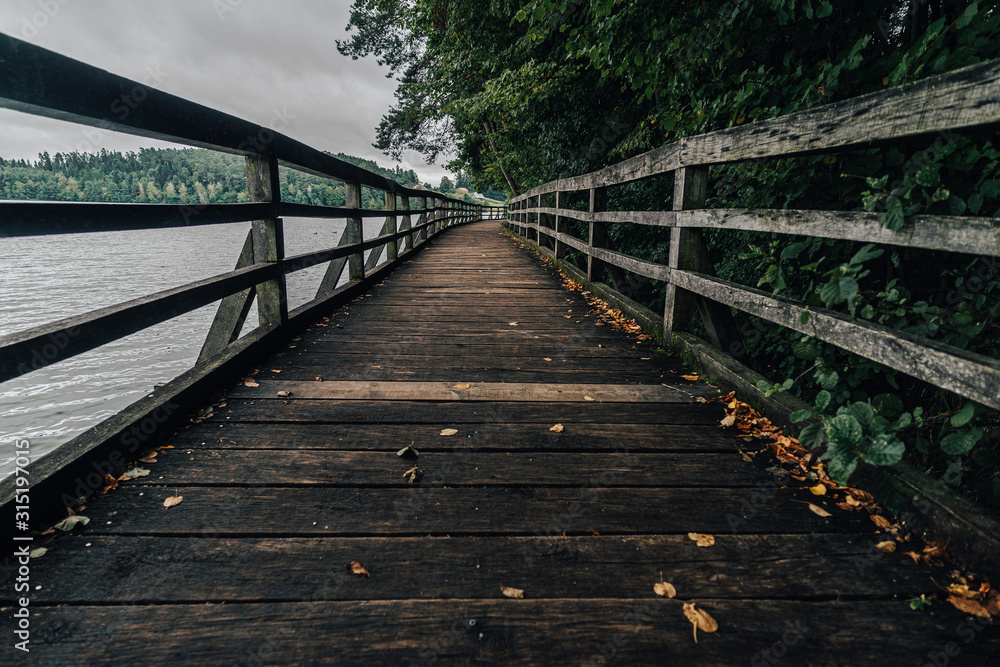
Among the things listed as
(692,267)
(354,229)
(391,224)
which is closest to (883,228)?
(692,267)

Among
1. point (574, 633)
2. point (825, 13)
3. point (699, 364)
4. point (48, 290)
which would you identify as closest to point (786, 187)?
point (825, 13)

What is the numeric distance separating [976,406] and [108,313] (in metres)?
2.85

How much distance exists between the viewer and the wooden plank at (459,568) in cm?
134

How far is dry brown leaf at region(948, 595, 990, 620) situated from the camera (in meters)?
1.27

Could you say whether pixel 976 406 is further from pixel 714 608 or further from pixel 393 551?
pixel 393 551

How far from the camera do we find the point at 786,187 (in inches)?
115

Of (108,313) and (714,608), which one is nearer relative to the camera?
(714,608)

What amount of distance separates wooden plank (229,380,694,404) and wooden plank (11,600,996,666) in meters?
1.32

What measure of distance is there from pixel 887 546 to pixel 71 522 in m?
2.43

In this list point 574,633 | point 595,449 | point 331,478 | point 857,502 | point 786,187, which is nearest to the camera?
point 574,633

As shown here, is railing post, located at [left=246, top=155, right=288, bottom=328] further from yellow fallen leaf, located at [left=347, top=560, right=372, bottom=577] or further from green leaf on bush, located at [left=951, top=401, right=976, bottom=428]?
green leaf on bush, located at [left=951, top=401, right=976, bottom=428]

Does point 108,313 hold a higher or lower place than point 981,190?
lower

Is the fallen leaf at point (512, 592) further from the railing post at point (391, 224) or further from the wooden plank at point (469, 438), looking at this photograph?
the railing post at point (391, 224)

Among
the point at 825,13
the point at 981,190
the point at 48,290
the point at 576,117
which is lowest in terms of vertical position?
the point at 48,290
